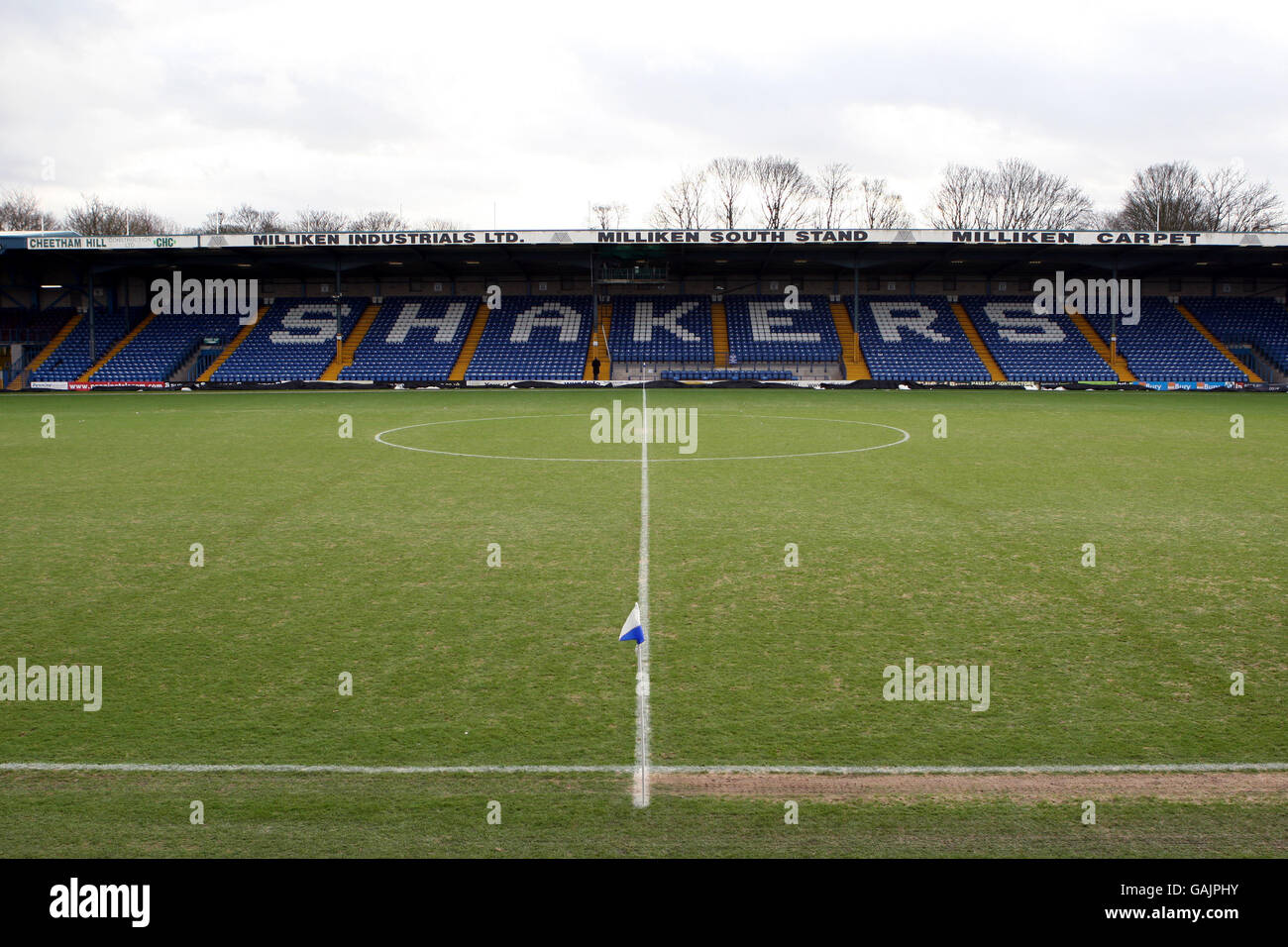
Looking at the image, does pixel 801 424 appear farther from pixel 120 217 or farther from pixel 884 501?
pixel 120 217

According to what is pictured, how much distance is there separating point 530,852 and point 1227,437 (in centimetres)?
2573

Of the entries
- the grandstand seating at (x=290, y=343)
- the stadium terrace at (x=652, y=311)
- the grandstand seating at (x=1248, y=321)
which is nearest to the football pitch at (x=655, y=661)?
the stadium terrace at (x=652, y=311)

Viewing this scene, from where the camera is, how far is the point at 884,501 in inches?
595

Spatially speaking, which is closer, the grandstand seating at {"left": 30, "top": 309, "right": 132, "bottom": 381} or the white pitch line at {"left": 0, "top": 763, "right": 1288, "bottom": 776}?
the white pitch line at {"left": 0, "top": 763, "right": 1288, "bottom": 776}

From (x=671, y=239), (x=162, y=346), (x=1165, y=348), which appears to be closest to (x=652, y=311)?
(x=671, y=239)

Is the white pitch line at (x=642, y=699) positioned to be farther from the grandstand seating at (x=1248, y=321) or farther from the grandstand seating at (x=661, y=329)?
the grandstand seating at (x=1248, y=321)

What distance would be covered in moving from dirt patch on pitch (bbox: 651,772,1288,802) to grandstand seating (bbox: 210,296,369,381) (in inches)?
1930

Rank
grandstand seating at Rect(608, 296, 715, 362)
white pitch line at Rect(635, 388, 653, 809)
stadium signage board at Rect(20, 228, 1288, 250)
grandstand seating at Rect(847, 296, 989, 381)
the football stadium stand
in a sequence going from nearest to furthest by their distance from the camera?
white pitch line at Rect(635, 388, 653, 809) → stadium signage board at Rect(20, 228, 1288, 250) → grandstand seating at Rect(847, 296, 989, 381) → the football stadium stand → grandstand seating at Rect(608, 296, 715, 362)

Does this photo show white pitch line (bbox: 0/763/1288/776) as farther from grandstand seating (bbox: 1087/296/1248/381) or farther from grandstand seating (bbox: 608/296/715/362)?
grandstand seating (bbox: 1087/296/1248/381)

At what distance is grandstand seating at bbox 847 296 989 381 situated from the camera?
49719 millimetres

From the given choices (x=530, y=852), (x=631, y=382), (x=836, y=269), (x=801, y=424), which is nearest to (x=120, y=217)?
(x=631, y=382)

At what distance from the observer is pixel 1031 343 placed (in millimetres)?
52094

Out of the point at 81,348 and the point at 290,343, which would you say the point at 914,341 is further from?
the point at 81,348

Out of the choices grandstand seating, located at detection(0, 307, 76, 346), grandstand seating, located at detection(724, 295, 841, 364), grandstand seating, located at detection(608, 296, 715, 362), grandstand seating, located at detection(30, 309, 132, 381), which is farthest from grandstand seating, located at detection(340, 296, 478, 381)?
grandstand seating, located at detection(0, 307, 76, 346)
